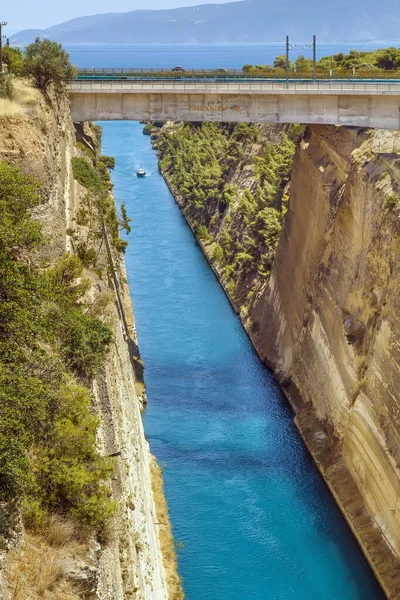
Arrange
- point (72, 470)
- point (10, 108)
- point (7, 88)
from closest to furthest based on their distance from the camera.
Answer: point (72, 470)
point (10, 108)
point (7, 88)

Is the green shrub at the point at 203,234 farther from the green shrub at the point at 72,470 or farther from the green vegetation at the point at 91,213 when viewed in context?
the green shrub at the point at 72,470

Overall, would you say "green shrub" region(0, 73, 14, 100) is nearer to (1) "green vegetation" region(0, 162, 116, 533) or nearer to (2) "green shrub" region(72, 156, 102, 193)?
(2) "green shrub" region(72, 156, 102, 193)

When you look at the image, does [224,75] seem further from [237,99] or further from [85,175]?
[85,175]

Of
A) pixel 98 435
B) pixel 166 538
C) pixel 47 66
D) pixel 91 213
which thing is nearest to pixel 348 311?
pixel 91 213

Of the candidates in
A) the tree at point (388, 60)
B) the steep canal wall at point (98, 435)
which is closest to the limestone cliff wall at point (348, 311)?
the steep canal wall at point (98, 435)

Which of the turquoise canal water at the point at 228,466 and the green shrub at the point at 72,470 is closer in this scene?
the green shrub at the point at 72,470

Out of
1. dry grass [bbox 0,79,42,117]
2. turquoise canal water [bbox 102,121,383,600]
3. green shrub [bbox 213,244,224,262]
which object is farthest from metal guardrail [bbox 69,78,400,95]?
green shrub [bbox 213,244,224,262]
